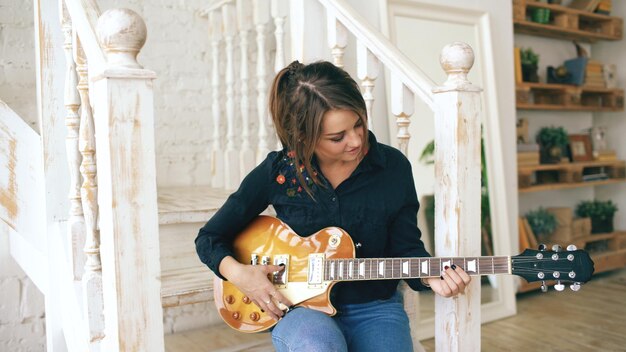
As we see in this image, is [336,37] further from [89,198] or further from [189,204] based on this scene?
[89,198]

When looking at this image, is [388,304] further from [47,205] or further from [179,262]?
[47,205]

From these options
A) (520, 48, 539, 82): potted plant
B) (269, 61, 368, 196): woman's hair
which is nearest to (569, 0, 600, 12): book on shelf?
(520, 48, 539, 82): potted plant

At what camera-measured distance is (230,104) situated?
122 inches

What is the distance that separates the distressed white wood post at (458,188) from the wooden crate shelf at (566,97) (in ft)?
8.74

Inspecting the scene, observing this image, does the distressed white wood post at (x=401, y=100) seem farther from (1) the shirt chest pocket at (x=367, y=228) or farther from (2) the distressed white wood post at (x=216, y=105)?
(2) the distressed white wood post at (x=216, y=105)

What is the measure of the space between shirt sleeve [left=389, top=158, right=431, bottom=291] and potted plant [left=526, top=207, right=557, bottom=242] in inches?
117

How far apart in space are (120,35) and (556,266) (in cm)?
114

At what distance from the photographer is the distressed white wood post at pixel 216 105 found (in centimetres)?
318

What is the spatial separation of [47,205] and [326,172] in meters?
1.09

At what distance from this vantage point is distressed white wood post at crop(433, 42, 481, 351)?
68.0 inches

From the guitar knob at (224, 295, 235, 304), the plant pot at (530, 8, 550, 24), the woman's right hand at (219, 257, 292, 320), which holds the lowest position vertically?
the guitar knob at (224, 295, 235, 304)

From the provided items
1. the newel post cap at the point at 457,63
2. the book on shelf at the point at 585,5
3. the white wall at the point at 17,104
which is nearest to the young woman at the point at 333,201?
the newel post cap at the point at 457,63

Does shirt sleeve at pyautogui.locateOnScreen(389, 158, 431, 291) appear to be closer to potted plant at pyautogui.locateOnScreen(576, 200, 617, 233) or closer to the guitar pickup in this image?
the guitar pickup

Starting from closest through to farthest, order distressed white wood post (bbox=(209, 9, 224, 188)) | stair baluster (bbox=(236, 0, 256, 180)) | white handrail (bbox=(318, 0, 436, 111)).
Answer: white handrail (bbox=(318, 0, 436, 111)), stair baluster (bbox=(236, 0, 256, 180)), distressed white wood post (bbox=(209, 9, 224, 188))
